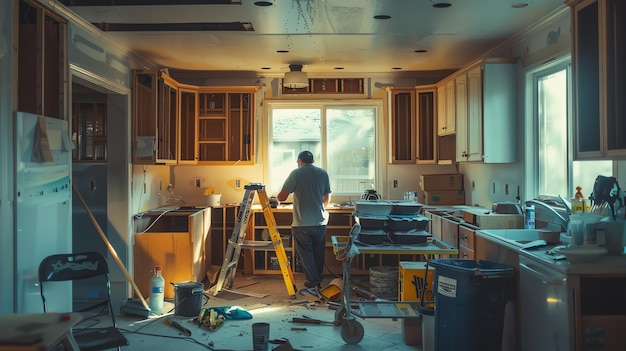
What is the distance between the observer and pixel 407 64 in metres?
6.51

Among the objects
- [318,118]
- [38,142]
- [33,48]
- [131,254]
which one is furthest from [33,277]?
[318,118]

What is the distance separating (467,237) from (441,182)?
6.41 ft

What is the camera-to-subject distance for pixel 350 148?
7.12 metres

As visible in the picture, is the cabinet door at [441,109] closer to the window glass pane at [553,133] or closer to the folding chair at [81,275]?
the window glass pane at [553,133]

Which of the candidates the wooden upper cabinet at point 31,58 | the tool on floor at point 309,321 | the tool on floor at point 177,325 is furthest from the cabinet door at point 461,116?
the wooden upper cabinet at point 31,58

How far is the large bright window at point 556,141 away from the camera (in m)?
4.14

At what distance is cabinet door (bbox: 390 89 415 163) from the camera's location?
6868mm

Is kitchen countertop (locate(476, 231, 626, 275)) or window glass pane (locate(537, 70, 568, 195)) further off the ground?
window glass pane (locate(537, 70, 568, 195))

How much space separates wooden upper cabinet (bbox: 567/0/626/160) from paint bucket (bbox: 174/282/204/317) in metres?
3.36

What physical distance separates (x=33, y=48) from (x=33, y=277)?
5.15 ft

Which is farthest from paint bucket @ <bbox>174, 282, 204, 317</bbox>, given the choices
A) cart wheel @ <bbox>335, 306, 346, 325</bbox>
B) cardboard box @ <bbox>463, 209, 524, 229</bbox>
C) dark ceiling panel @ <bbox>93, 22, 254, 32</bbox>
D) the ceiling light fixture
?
the ceiling light fixture

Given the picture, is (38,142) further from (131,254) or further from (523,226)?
(523,226)

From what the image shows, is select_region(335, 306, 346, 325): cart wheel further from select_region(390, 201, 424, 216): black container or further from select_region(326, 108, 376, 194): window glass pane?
select_region(326, 108, 376, 194): window glass pane

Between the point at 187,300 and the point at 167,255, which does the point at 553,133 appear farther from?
the point at 167,255
